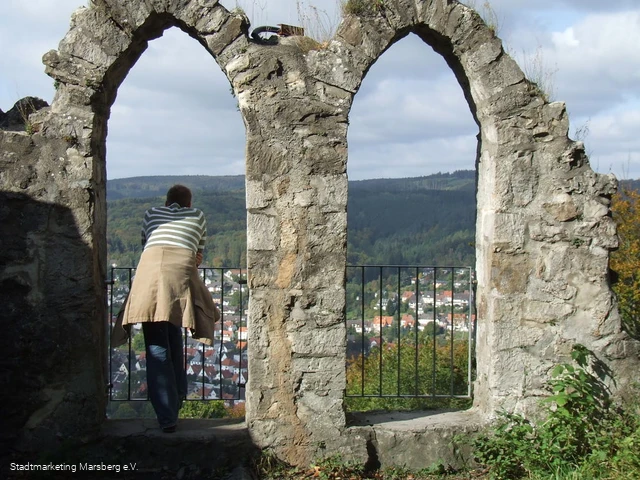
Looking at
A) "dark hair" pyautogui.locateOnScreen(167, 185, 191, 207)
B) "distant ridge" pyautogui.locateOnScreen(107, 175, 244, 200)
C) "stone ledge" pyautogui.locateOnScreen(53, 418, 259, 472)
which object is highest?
"distant ridge" pyautogui.locateOnScreen(107, 175, 244, 200)

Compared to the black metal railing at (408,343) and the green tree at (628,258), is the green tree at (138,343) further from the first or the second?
the green tree at (628,258)

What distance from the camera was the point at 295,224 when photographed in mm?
4730

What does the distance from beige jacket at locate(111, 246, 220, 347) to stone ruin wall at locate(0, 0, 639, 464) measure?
28cm

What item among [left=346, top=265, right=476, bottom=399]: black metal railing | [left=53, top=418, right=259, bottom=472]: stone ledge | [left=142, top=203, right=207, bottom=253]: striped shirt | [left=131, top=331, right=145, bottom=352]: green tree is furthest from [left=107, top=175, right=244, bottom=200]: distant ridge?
[left=53, top=418, right=259, bottom=472]: stone ledge

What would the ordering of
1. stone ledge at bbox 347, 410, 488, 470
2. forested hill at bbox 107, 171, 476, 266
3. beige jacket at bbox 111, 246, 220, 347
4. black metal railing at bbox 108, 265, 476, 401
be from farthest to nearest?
1. forested hill at bbox 107, 171, 476, 266
2. black metal railing at bbox 108, 265, 476, 401
3. stone ledge at bbox 347, 410, 488, 470
4. beige jacket at bbox 111, 246, 220, 347

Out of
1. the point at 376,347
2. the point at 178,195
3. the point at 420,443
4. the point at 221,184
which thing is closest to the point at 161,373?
the point at 178,195

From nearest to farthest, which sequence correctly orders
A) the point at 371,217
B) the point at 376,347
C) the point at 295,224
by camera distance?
1. the point at 295,224
2. the point at 376,347
3. the point at 371,217

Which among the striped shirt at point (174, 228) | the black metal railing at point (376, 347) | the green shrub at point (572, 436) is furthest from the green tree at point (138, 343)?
the green shrub at point (572, 436)

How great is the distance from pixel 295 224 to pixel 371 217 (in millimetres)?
11024

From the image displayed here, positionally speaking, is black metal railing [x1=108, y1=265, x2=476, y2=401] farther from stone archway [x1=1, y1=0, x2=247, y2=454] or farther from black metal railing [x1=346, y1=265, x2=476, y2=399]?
stone archway [x1=1, y1=0, x2=247, y2=454]

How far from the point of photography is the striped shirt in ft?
15.8

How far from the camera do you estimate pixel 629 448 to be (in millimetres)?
4410

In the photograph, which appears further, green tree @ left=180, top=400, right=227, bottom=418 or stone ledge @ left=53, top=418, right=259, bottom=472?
green tree @ left=180, top=400, right=227, bottom=418

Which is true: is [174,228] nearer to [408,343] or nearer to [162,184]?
[408,343]
